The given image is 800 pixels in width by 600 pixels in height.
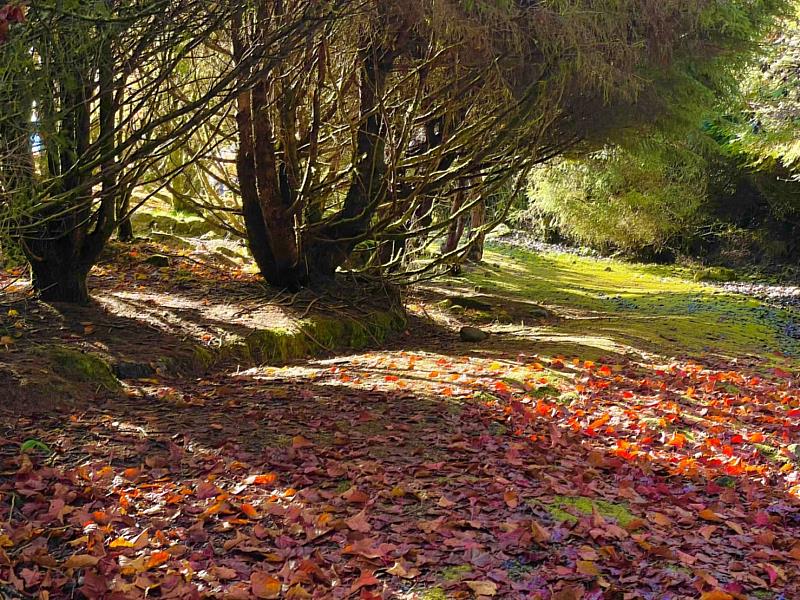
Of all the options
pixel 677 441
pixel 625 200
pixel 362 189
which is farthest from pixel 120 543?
pixel 625 200

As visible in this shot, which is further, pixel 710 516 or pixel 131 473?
pixel 131 473

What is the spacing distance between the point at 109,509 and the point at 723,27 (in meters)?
8.07

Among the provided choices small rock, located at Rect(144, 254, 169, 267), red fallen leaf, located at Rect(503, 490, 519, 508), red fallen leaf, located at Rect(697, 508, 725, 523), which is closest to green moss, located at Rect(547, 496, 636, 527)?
red fallen leaf, located at Rect(503, 490, 519, 508)

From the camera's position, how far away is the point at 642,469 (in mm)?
4980

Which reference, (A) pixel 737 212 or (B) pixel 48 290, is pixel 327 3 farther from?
(A) pixel 737 212

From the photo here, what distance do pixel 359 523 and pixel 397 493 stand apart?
49cm

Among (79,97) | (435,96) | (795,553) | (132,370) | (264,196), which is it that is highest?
(435,96)

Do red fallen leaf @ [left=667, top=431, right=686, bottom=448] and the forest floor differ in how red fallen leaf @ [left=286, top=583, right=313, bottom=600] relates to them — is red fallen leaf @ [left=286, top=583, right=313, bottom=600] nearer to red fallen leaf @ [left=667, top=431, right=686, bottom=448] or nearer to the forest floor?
the forest floor

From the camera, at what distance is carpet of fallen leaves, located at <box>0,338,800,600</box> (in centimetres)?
335

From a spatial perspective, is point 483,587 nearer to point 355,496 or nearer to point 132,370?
point 355,496

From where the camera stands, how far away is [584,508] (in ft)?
13.7

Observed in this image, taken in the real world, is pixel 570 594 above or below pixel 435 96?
below

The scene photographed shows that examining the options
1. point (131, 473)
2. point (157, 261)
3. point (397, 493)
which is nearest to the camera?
point (397, 493)

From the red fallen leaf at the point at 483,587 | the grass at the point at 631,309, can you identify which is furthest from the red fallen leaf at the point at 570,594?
the grass at the point at 631,309
